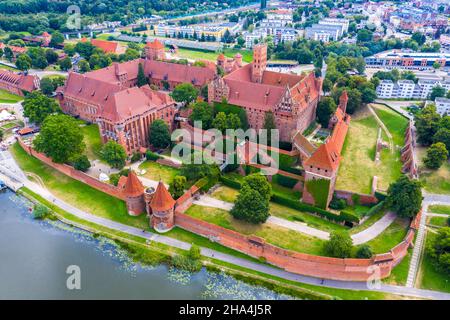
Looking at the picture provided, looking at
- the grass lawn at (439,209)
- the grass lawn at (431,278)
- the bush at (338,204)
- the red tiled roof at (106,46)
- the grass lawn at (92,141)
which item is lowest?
the grass lawn at (431,278)

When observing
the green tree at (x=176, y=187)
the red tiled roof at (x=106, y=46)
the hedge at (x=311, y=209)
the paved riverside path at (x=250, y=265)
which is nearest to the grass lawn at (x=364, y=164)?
the hedge at (x=311, y=209)

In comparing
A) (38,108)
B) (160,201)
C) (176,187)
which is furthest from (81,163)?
(38,108)

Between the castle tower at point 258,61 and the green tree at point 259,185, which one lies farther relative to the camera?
the castle tower at point 258,61

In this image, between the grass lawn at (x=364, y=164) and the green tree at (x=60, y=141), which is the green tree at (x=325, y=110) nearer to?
the grass lawn at (x=364, y=164)

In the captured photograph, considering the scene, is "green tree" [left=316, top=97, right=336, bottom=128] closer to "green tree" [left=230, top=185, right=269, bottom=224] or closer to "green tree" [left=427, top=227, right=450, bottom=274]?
"green tree" [left=230, top=185, right=269, bottom=224]

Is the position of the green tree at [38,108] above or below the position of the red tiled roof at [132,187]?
above

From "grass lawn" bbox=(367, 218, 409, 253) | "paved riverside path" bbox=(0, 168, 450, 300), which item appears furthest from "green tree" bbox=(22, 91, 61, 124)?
"grass lawn" bbox=(367, 218, 409, 253)
